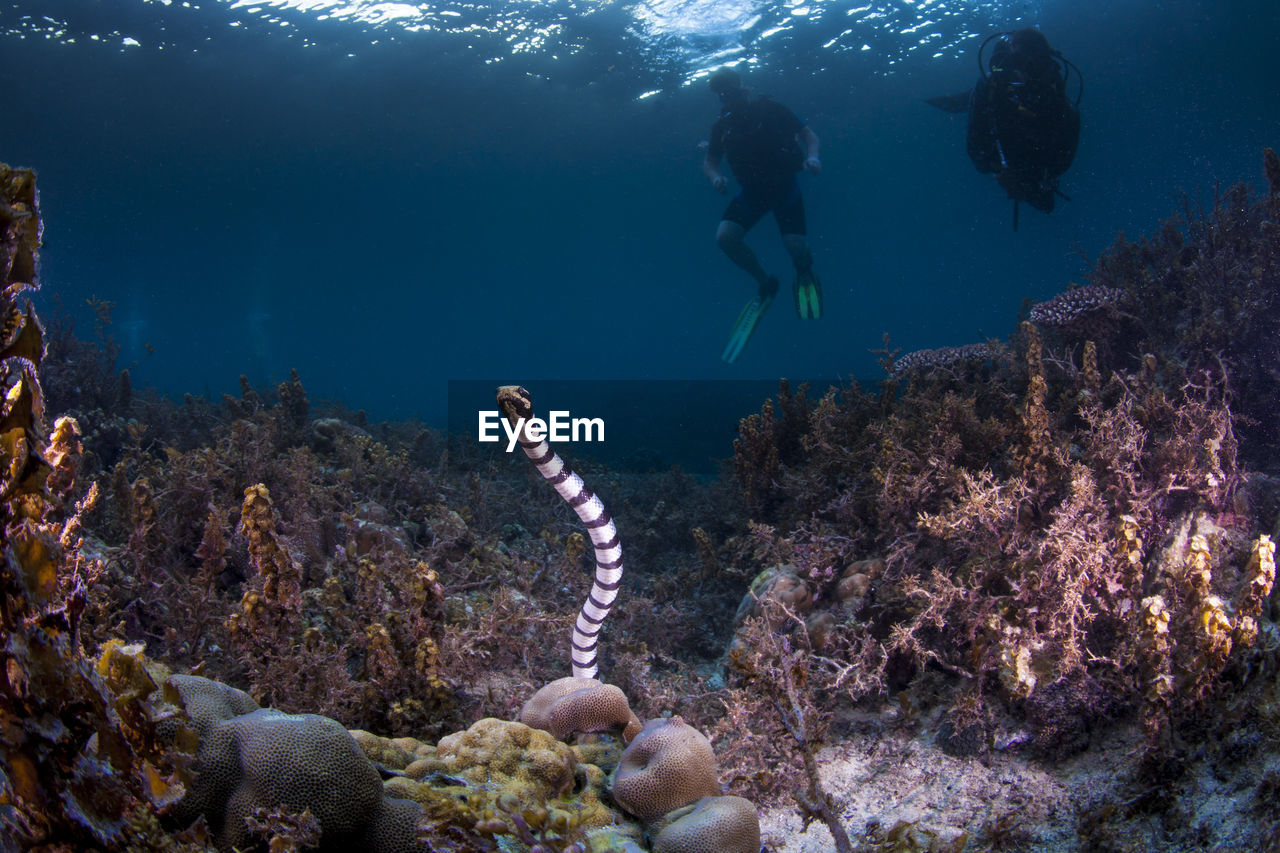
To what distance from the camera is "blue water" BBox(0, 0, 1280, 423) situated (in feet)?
59.1

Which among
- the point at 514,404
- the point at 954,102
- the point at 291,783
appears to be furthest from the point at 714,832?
the point at 954,102

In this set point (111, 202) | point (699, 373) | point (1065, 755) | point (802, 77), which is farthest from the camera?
point (699, 373)

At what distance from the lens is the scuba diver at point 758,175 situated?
40.7 ft

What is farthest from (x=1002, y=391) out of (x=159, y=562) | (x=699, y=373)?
(x=699, y=373)

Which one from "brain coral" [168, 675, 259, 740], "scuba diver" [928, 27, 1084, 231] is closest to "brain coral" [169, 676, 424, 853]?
"brain coral" [168, 675, 259, 740]

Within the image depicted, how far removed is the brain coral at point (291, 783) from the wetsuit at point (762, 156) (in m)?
12.7

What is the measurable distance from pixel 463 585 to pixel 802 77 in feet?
90.8

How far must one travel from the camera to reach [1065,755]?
2.81 meters

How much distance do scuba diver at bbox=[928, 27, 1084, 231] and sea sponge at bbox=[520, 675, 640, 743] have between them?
9774mm

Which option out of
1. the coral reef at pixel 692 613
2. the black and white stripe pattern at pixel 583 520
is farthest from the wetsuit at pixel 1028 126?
the black and white stripe pattern at pixel 583 520

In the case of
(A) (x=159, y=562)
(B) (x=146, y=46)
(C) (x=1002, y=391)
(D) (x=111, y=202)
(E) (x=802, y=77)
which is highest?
(E) (x=802, y=77)

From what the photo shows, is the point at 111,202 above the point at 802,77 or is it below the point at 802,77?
below

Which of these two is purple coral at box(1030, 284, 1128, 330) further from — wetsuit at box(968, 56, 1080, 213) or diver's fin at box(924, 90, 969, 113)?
diver's fin at box(924, 90, 969, 113)

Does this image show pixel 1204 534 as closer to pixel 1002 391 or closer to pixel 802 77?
pixel 1002 391
